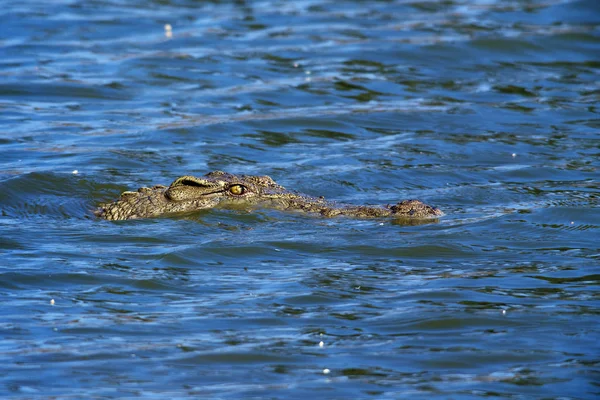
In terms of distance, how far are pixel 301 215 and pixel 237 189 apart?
626 mm

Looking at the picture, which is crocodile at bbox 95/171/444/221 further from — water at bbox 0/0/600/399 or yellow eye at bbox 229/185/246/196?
water at bbox 0/0/600/399

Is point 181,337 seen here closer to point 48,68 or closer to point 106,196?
point 106,196

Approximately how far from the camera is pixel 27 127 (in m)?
12.8

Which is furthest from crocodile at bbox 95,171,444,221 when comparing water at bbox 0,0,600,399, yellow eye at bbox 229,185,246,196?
water at bbox 0,0,600,399

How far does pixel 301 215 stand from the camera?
29.8 feet

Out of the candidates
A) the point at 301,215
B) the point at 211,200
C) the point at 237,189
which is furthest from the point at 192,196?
the point at 301,215

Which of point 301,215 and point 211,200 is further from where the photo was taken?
point 211,200

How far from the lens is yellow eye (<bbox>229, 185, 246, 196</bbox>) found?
916 cm

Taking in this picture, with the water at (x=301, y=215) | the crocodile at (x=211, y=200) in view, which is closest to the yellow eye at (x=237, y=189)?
the crocodile at (x=211, y=200)

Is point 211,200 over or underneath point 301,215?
over

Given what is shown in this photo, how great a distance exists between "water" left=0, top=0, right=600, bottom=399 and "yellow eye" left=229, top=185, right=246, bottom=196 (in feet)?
0.69

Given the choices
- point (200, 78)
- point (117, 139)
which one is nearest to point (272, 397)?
point (117, 139)

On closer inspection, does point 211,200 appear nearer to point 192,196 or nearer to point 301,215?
point 192,196

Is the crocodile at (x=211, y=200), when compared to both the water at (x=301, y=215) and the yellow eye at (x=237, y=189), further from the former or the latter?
the water at (x=301, y=215)
